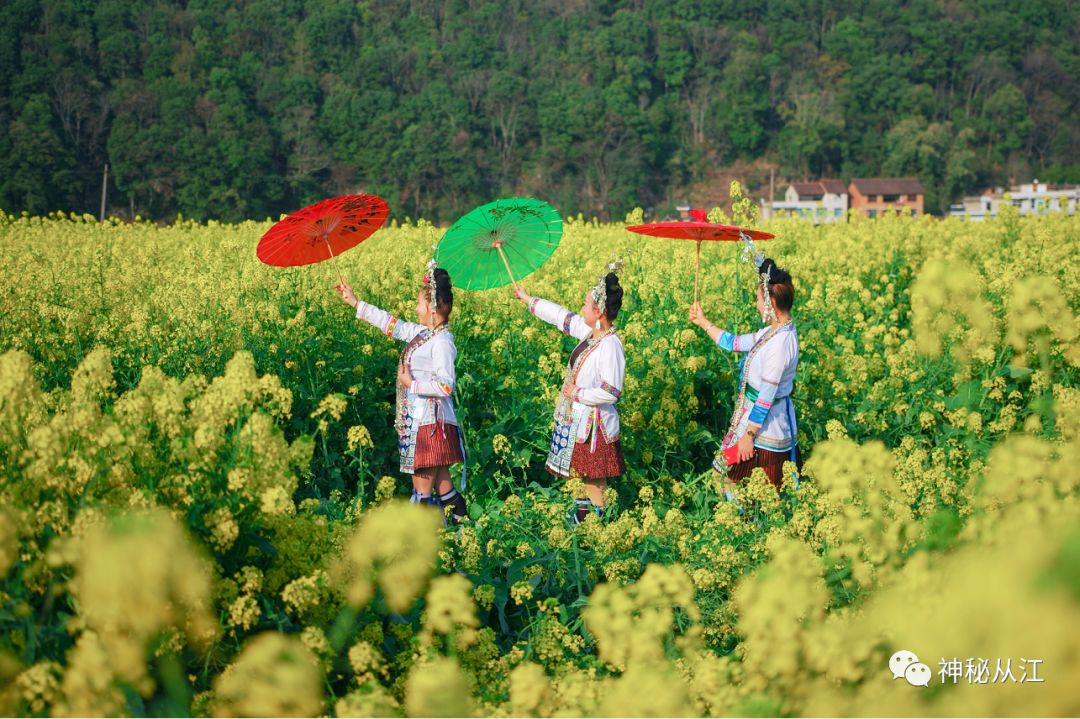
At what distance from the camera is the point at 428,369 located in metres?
4.96

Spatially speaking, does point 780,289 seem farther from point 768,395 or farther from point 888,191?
point 888,191

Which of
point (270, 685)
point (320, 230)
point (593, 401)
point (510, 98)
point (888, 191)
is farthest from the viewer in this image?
point (888, 191)

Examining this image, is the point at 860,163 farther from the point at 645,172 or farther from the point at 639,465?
the point at 639,465

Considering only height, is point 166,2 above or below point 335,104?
above

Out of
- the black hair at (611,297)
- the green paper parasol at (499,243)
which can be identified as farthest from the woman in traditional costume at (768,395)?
the green paper parasol at (499,243)

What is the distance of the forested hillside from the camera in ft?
181

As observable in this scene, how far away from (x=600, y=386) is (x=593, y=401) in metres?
0.09

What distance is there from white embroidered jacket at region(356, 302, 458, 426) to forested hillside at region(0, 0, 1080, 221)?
46.9 metres

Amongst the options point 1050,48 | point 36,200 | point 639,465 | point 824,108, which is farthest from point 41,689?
point 1050,48

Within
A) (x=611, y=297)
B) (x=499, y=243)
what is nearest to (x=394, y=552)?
(x=611, y=297)

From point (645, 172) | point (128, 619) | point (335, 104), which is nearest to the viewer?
point (128, 619)

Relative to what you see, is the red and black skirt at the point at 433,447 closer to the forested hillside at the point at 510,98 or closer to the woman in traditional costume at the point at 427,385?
the woman in traditional costume at the point at 427,385

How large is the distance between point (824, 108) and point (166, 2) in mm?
58319

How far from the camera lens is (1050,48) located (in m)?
95.1
